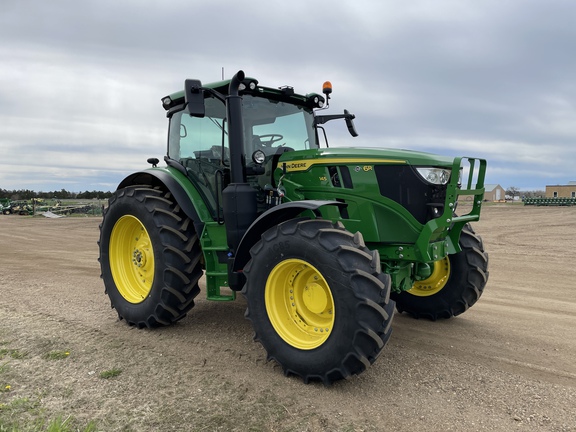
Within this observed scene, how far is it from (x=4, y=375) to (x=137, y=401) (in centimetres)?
136

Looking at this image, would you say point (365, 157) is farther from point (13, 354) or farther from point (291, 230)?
point (13, 354)

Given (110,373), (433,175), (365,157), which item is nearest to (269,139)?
(365,157)

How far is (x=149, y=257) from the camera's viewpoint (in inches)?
215

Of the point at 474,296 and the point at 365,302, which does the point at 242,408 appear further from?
the point at 474,296

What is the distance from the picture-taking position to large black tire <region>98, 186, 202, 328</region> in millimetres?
4840

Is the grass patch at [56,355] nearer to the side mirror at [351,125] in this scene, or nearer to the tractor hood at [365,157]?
the tractor hood at [365,157]

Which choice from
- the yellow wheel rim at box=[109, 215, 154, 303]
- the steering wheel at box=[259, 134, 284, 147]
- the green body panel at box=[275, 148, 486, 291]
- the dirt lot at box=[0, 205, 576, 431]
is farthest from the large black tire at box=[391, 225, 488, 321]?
the yellow wheel rim at box=[109, 215, 154, 303]

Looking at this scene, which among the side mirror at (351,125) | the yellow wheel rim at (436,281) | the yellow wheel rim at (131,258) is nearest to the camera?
the yellow wheel rim at (436,281)

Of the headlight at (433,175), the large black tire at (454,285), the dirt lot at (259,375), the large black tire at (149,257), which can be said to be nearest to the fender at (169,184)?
the large black tire at (149,257)

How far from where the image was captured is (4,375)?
153 inches

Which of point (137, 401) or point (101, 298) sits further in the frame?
point (101, 298)

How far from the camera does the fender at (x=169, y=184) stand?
16.2ft

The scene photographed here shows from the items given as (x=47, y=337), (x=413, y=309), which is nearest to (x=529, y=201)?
(x=413, y=309)

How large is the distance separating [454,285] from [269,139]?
267cm
